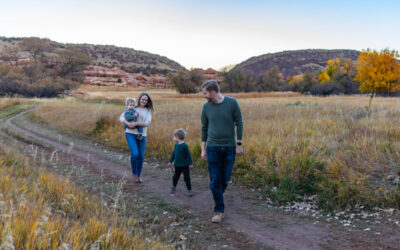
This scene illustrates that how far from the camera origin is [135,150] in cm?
688

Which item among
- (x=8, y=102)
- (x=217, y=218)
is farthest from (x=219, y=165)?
(x=8, y=102)

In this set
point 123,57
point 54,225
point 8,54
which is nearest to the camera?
point 54,225

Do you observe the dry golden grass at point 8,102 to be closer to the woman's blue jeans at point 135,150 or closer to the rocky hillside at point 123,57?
the woman's blue jeans at point 135,150

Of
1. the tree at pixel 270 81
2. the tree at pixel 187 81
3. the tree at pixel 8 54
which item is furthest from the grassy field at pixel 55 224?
the tree at pixel 8 54

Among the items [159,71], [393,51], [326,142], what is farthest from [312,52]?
[326,142]

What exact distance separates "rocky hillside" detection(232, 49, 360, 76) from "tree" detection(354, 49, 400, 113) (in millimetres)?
135419

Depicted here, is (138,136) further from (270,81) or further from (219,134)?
(270,81)

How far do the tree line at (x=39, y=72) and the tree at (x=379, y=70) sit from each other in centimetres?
4175

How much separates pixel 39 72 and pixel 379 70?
47.8m

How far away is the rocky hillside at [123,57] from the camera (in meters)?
104

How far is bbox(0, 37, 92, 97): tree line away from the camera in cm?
4059

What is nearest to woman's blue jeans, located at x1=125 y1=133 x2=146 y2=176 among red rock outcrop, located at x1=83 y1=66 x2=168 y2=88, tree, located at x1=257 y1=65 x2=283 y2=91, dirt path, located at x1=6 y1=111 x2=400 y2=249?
dirt path, located at x1=6 y1=111 x2=400 y2=249

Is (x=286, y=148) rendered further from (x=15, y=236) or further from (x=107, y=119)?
(x=107, y=119)

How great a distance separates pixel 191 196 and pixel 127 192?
1.51 metres
